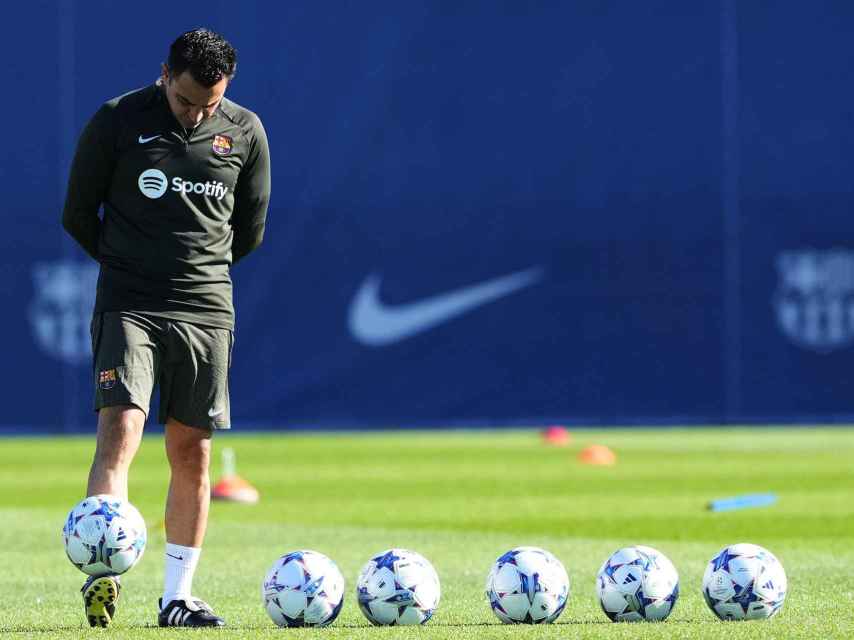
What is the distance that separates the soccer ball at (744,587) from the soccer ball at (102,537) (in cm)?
203

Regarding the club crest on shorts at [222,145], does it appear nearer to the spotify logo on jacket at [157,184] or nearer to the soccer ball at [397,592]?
the spotify logo on jacket at [157,184]

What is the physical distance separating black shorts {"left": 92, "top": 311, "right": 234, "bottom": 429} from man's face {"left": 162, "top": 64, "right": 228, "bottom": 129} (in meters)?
0.73

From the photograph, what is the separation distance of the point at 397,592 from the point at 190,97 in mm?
1863

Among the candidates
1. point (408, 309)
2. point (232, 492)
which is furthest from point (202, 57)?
point (408, 309)

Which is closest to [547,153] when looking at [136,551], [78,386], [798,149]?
[798,149]

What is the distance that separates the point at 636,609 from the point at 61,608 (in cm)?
229

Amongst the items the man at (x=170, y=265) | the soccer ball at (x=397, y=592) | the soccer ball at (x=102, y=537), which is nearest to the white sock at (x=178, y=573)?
the man at (x=170, y=265)

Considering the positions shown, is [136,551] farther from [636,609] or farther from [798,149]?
[798,149]

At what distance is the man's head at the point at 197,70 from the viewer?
5926 millimetres

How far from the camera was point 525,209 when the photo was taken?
70.8ft

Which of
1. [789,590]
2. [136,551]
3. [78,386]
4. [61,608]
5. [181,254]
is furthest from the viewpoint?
[78,386]

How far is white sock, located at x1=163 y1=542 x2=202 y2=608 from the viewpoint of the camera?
6.18 metres

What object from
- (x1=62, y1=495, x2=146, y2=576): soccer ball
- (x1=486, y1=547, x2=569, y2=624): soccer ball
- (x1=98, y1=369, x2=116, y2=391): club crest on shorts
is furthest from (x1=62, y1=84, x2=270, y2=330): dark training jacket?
(x1=486, y1=547, x2=569, y2=624): soccer ball

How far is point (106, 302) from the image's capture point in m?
6.13
